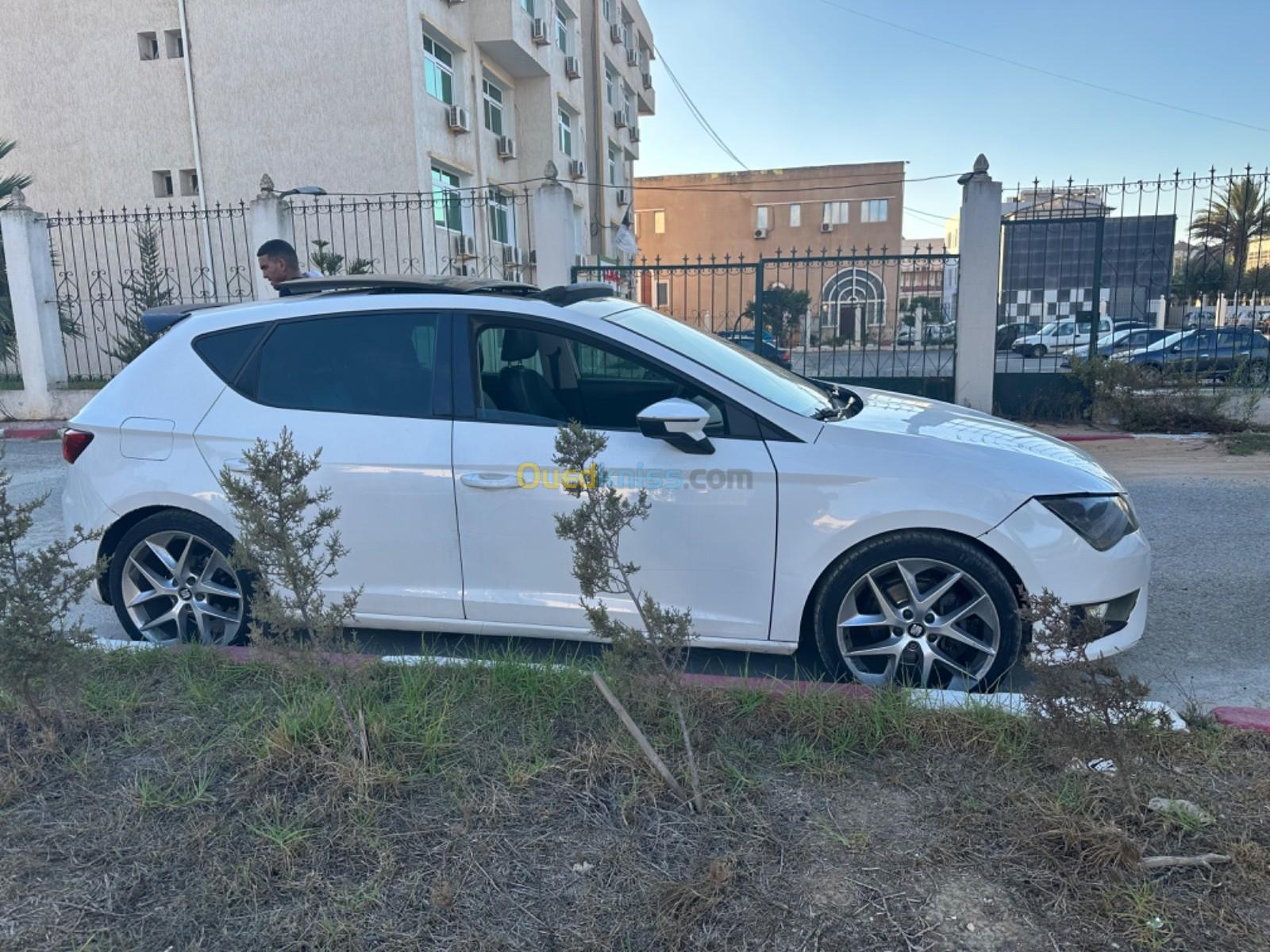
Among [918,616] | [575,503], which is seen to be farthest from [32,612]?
[918,616]

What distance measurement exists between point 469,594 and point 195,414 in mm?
1549

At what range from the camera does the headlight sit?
341cm

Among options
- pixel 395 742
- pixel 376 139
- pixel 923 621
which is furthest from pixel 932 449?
pixel 376 139

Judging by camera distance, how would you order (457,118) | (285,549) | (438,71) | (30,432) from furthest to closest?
(438,71) → (457,118) → (30,432) → (285,549)

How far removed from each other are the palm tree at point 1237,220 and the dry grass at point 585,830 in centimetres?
992

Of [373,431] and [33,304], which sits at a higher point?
[33,304]

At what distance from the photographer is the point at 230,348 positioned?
13.6ft

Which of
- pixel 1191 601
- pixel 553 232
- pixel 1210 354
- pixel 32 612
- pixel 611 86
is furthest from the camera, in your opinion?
pixel 611 86

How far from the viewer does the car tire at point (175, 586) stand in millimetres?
4102

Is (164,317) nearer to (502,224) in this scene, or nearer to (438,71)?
(438,71)

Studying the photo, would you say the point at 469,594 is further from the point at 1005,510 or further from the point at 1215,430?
the point at 1215,430

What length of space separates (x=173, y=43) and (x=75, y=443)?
17.9m

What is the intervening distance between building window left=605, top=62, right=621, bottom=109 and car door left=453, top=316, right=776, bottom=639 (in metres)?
30.6

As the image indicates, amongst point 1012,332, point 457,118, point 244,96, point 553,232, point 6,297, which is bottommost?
point 1012,332
